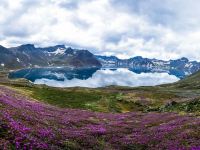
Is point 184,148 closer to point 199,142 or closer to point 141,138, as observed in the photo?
point 199,142

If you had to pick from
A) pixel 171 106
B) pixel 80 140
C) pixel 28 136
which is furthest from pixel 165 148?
pixel 171 106

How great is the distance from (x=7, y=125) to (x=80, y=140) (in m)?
6.81

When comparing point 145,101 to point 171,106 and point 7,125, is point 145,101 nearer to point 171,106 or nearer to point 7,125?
point 171,106

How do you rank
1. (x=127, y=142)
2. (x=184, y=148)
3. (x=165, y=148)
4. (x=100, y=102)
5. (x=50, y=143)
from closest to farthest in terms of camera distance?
(x=50, y=143), (x=184, y=148), (x=165, y=148), (x=127, y=142), (x=100, y=102)

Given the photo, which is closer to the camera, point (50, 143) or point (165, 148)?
point (50, 143)

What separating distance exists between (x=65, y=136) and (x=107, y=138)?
222 inches

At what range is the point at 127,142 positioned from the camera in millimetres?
27500

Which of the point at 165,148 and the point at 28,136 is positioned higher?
the point at 28,136

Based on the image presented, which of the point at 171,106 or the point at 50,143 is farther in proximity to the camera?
the point at 171,106

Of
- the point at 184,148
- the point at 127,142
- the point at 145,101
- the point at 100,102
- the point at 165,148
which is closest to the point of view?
the point at 184,148

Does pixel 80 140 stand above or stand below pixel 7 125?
below

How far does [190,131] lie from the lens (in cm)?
2764

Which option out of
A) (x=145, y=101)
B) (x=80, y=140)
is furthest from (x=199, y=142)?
(x=145, y=101)

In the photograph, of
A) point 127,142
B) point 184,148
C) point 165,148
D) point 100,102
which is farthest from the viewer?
point 100,102
